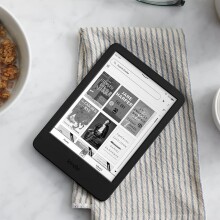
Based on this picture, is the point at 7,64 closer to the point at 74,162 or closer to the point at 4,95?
the point at 4,95

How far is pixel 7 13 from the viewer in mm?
650

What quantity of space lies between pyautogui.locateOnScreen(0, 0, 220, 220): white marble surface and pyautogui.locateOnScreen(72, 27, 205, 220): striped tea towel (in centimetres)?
2

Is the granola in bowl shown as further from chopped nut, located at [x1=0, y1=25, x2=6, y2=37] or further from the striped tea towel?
the striped tea towel

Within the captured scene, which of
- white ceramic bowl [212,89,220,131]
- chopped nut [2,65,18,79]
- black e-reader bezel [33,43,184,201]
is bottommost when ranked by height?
black e-reader bezel [33,43,184,201]

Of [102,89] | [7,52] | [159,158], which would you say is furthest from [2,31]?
[159,158]

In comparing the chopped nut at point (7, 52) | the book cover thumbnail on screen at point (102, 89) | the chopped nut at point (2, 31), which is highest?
the book cover thumbnail on screen at point (102, 89)

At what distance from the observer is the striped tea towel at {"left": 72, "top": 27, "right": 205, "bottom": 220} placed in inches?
27.9

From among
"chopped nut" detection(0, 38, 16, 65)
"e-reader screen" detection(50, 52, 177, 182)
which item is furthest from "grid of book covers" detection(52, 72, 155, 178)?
"chopped nut" detection(0, 38, 16, 65)

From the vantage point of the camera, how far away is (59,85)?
2.37ft

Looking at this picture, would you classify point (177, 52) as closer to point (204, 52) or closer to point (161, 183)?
point (204, 52)

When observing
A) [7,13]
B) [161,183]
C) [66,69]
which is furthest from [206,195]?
[7,13]

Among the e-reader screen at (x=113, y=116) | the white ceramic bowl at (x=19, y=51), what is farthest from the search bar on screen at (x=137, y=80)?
the white ceramic bowl at (x=19, y=51)

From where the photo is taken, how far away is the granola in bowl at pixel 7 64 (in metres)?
0.69

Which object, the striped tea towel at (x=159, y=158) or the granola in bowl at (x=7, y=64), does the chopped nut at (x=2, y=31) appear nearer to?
the granola in bowl at (x=7, y=64)
